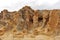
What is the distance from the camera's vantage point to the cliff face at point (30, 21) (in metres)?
55.7

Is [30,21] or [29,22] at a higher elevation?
[30,21]

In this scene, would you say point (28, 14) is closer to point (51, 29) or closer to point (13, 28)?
point (13, 28)

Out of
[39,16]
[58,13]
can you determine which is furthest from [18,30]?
[58,13]

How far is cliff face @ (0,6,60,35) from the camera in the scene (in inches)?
2192

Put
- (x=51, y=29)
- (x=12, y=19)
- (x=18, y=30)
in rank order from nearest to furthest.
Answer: (x=51, y=29) → (x=18, y=30) → (x=12, y=19)

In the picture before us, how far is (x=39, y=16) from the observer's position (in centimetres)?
6072

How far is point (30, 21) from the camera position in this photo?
205ft

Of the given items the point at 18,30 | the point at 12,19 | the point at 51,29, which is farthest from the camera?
the point at 12,19

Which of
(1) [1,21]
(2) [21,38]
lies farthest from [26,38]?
(1) [1,21]

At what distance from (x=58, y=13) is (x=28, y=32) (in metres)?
8.07

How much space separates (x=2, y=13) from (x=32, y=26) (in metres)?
11.4

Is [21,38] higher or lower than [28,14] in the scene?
lower

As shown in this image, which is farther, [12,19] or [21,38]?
[12,19]

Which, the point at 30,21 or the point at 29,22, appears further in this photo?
the point at 30,21
